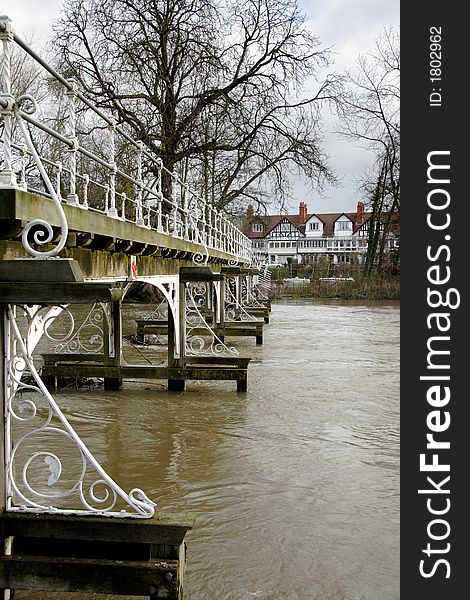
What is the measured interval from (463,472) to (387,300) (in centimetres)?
4470

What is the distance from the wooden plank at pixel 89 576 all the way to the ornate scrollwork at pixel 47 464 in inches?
13.6

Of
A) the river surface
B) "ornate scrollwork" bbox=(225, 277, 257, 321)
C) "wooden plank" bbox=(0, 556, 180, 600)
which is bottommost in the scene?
the river surface

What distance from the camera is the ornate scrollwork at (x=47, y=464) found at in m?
4.71

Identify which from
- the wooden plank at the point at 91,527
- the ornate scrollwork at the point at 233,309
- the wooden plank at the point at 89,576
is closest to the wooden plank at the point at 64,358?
the wooden plank at the point at 91,527

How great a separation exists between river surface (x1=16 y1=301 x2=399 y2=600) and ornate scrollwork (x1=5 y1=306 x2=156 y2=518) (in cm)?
43

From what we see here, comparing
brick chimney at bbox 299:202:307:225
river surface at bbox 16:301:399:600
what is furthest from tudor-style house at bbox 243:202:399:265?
river surface at bbox 16:301:399:600

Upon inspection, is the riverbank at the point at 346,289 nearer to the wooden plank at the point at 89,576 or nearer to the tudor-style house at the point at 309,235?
the tudor-style house at the point at 309,235

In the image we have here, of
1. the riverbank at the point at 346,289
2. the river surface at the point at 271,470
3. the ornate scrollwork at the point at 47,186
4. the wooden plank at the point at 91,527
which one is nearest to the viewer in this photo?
the ornate scrollwork at the point at 47,186

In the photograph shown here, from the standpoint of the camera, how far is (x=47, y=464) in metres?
5.91

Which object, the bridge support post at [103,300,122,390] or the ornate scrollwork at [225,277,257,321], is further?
the ornate scrollwork at [225,277,257,321]

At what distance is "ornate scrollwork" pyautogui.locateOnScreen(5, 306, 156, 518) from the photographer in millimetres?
4711

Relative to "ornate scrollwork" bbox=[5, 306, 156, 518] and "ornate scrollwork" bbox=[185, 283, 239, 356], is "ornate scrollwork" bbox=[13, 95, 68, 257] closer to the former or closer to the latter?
"ornate scrollwork" bbox=[5, 306, 156, 518]

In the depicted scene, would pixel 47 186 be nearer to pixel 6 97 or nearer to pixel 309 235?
pixel 6 97

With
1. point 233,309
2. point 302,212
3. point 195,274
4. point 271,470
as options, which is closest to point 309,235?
point 302,212
